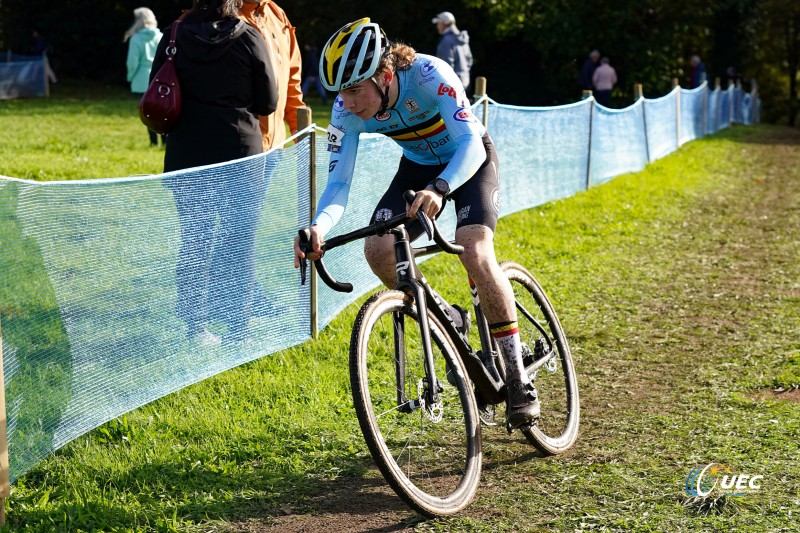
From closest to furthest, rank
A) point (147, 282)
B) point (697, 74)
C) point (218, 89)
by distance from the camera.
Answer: point (147, 282) → point (218, 89) → point (697, 74)

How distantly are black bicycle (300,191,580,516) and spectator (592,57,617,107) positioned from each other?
71.7ft

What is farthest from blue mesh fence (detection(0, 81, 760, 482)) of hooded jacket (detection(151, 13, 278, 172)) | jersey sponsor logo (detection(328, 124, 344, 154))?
jersey sponsor logo (detection(328, 124, 344, 154))

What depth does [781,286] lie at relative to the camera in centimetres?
898

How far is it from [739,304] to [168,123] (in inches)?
196

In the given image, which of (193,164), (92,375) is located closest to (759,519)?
(92,375)

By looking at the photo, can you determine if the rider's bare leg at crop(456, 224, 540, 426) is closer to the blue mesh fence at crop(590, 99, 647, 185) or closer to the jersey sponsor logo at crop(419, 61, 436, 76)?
the jersey sponsor logo at crop(419, 61, 436, 76)

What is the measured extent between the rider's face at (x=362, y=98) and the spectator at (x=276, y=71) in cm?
179

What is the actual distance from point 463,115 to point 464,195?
388 millimetres

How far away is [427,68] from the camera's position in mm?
4445

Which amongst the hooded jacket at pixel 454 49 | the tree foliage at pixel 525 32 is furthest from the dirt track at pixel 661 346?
the tree foliage at pixel 525 32

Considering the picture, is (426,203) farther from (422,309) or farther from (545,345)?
(545,345)

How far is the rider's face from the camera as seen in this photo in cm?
425

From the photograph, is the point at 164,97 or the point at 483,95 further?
the point at 483,95

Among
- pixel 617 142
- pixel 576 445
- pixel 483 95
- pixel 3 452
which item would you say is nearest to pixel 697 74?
pixel 617 142
